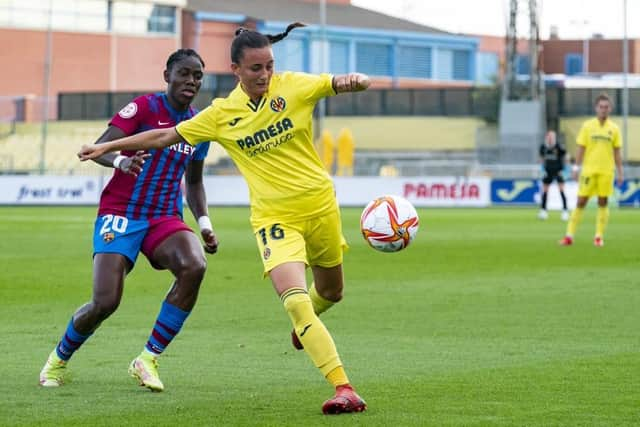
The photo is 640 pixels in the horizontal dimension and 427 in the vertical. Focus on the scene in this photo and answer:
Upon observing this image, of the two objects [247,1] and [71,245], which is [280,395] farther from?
[247,1]

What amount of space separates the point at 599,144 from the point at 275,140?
637 inches

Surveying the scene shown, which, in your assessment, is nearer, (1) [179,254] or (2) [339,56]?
(1) [179,254]

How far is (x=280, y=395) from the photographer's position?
857 centimetres

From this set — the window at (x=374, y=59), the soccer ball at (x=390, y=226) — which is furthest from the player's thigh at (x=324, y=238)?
the window at (x=374, y=59)

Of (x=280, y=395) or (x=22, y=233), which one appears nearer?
(x=280, y=395)

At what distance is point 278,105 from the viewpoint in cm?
832

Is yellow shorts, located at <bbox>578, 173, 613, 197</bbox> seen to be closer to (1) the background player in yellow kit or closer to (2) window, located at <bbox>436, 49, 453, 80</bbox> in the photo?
(1) the background player in yellow kit

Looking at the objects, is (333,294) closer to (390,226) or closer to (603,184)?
(390,226)

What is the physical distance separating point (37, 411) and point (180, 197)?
212cm

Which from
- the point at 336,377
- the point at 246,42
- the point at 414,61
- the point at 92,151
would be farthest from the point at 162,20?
the point at 336,377

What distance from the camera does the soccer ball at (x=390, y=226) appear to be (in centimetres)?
927

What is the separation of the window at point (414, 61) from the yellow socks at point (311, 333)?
80.9m

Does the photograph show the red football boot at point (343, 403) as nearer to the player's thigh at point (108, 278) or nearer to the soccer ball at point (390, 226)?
the soccer ball at point (390, 226)

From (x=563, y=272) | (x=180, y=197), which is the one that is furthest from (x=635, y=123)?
(x=180, y=197)
